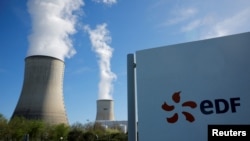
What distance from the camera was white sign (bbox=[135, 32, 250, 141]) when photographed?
178cm

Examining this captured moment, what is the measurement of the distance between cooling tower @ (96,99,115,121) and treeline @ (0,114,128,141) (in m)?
11.1

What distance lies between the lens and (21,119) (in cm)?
2453

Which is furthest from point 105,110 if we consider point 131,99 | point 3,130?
point 131,99

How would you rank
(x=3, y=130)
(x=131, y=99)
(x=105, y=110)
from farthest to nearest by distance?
1. (x=105, y=110)
2. (x=3, y=130)
3. (x=131, y=99)

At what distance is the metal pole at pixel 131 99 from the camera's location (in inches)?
79.7

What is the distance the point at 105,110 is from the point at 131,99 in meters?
39.5

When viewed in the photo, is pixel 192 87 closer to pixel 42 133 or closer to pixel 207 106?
pixel 207 106

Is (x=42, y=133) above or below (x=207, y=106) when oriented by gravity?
below

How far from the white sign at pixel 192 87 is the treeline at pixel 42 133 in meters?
23.3

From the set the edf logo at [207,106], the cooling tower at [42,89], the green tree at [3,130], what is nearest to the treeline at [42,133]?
the green tree at [3,130]

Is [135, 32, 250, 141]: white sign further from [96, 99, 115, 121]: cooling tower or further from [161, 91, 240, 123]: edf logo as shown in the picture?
[96, 99, 115, 121]: cooling tower

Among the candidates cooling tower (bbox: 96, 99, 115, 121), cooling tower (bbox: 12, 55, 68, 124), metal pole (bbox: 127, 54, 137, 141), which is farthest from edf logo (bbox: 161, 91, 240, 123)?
cooling tower (bbox: 96, 99, 115, 121)

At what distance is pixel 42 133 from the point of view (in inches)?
1030

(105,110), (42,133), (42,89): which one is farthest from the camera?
(105,110)
